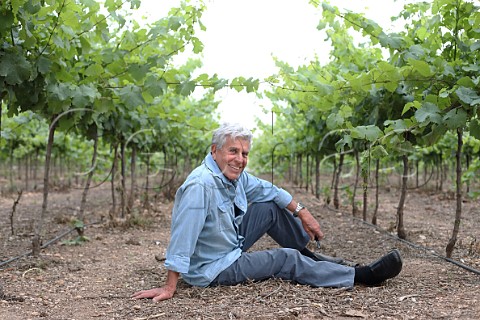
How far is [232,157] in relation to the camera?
383 cm

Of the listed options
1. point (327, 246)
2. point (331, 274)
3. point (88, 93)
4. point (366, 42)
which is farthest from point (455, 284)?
point (366, 42)

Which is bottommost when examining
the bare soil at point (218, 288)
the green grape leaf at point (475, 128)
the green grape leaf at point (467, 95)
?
the bare soil at point (218, 288)

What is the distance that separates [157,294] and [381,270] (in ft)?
5.23

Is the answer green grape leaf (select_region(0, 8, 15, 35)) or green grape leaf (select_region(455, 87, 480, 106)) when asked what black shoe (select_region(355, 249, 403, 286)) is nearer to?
green grape leaf (select_region(455, 87, 480, 106))

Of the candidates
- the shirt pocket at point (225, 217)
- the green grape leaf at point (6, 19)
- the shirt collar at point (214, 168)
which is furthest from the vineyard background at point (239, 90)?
the shirt collar at point (214, 168)

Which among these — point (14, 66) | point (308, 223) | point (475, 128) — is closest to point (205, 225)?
point (308, 223)

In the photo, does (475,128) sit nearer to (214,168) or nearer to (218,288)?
(214,168)

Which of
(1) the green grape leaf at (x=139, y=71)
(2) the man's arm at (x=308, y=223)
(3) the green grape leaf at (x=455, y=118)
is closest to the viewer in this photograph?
(3) the green grape leaf at (x=455, y=118)

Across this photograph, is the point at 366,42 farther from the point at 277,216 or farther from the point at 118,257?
the point at 118,257

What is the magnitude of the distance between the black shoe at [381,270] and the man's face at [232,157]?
1.17m

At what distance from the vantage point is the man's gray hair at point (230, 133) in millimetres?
3809

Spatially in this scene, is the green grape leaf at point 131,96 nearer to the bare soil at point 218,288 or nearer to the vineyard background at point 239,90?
Result: the vineyard background at point 239,90

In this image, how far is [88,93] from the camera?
4.48 meters

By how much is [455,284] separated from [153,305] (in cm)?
223
